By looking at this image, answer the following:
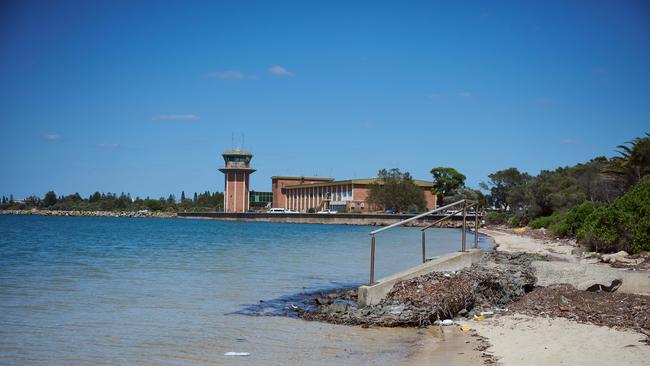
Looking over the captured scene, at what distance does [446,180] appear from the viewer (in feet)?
367

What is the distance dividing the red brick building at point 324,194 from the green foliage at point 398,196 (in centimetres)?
314

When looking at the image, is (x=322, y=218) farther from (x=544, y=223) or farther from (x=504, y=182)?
(x=544, y=223)

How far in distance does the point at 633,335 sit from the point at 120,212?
6655 inches

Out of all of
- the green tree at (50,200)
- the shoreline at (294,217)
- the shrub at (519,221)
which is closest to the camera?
the shrub at (519,221)

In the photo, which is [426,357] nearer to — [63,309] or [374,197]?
[63,309]

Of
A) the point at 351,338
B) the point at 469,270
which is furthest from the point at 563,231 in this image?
the point at 351,338

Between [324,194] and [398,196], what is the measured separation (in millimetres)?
24331

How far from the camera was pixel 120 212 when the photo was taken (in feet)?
541

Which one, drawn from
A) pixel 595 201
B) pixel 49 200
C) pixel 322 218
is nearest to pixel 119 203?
pixel 49 200

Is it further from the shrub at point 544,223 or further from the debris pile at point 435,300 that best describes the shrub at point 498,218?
the debris pile at point 435,300

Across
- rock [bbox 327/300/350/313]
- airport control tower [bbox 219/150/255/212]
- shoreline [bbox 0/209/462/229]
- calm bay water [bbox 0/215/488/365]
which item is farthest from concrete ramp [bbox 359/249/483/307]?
airport control tower [bbox 219/150/255/212]

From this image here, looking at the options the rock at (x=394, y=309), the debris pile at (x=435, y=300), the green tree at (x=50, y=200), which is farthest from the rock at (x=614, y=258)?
the green tree at (x=50, y=200)

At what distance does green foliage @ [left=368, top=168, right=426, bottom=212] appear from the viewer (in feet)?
337

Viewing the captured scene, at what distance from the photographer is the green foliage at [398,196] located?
102750 millimetres
